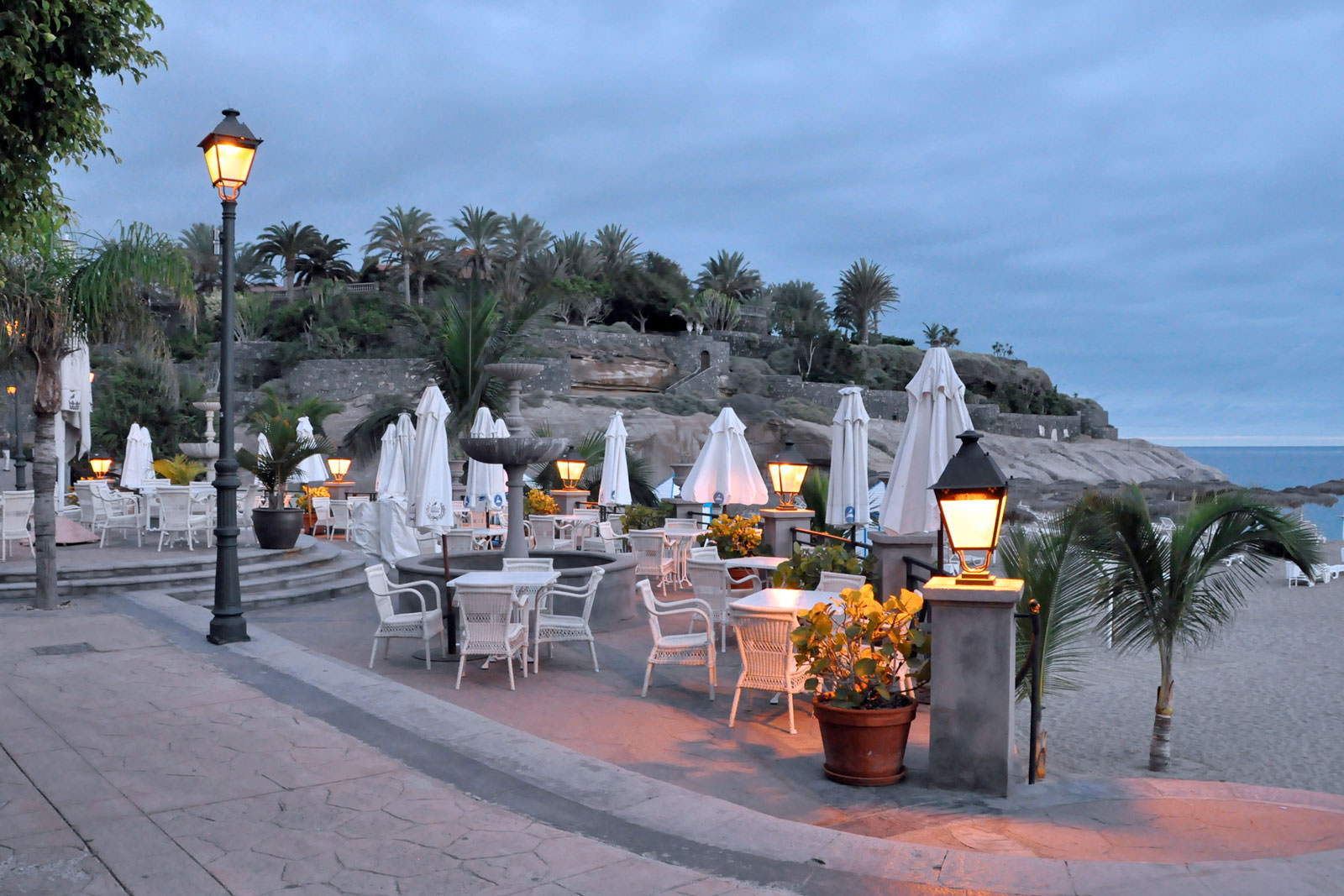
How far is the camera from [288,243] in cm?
5594

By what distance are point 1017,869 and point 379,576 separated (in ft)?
18.0

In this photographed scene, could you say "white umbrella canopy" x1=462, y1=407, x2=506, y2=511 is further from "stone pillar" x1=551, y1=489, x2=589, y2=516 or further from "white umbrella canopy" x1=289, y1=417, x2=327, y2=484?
"white umbrella canopy" x1=289, y1=417, x2=327, y2=484

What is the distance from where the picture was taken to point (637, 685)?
7.40 metres

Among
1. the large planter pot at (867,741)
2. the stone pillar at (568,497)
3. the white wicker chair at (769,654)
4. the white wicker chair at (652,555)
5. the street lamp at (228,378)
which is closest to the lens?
the large planter pot at (867,741)

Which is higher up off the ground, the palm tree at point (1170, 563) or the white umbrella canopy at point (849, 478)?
the white umbrella canopy at point (849, 478)

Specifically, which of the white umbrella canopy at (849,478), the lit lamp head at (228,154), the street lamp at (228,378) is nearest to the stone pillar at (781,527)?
the white umbrella canopy at (849,478)

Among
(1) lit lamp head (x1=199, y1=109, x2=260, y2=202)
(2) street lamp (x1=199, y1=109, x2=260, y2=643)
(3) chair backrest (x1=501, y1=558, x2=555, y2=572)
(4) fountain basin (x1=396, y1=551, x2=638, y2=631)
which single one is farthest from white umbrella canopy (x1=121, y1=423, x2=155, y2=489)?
(3) chair backrest (x1=501, y1=558, x2=555, y2=572)

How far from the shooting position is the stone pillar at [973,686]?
478cm

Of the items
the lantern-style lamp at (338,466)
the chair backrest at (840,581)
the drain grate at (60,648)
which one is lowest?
the drain grate at (60,648)

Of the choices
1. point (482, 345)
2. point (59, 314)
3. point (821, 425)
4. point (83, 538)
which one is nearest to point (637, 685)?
point (59, 314)

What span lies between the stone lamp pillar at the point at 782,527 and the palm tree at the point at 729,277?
56989 mm

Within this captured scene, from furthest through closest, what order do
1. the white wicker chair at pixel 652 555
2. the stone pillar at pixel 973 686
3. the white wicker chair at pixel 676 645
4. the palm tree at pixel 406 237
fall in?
the palm tree at pixel 406 237 → the white wicker chair at pixel 652 555 → the white wicker chair at pixel 676 645 → the stone pillar at pixel 973 686

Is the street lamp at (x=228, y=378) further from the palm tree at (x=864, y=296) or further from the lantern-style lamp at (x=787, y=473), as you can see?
the palm tree at (x=864, y=296)

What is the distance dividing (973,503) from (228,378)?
6303mm
